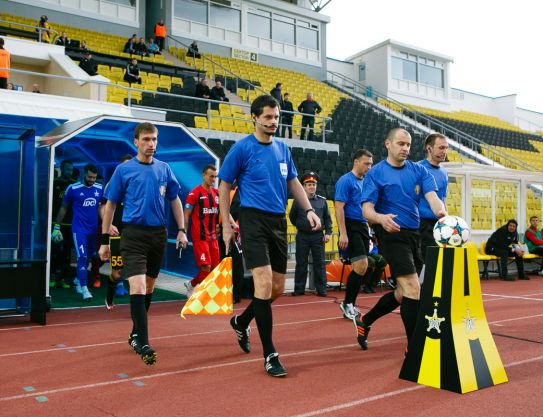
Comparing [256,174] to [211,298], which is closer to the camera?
[256,174]

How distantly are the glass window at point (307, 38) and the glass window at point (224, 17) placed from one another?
399 centimetres

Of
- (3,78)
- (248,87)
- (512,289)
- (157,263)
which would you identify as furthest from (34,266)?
(248,87)

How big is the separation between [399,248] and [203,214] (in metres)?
4.11

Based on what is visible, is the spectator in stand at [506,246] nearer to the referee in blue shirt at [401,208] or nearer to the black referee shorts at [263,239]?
the referee in blue shirt at [401,208]

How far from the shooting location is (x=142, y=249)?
4691mm

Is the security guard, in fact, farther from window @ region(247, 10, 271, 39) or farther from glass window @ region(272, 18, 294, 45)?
glass window @ region(272, 18, 294, 45)

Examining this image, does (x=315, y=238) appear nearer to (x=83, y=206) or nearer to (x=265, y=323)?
(x=83, y=206)

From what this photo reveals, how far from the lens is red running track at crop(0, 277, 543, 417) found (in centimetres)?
335

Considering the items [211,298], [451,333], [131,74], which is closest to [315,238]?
[211,298]

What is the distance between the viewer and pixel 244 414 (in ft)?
10.5

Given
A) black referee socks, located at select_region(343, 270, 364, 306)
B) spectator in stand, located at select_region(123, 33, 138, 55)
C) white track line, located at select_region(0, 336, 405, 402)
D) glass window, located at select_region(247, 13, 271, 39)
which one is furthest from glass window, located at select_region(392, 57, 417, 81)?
white track line, located at select_region(0, 336, 405, 402)

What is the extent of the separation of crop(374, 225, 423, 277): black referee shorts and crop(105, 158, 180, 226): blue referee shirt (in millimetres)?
1976

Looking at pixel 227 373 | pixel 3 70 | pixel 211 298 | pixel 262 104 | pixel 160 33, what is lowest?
pixel 227 373

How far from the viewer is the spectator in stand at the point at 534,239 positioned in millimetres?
13836
